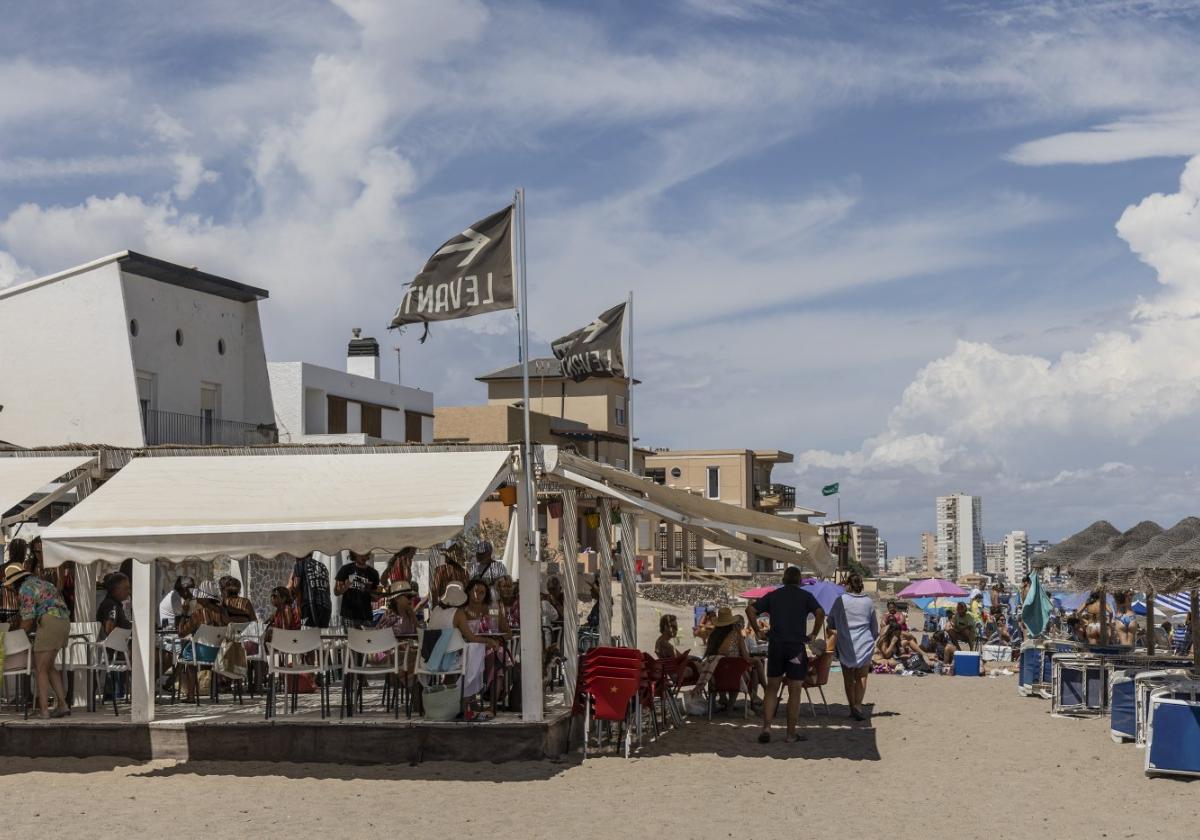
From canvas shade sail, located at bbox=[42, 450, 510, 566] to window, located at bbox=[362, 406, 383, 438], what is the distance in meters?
32.5

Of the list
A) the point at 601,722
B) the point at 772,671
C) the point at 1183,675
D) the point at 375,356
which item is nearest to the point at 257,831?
the point at 601,722

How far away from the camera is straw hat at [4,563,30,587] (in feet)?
38.7

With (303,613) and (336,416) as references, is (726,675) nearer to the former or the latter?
(303,613)

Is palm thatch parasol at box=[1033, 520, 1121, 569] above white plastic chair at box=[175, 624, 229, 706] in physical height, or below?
above

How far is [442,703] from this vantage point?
11.1m

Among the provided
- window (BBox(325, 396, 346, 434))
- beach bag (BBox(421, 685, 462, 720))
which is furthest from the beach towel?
window (BBox(325, 396, 346, 434))

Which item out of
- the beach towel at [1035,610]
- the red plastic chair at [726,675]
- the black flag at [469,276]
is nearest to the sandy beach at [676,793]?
the red plastic chair at [726,675]

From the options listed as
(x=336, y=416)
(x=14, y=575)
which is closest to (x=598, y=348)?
(x=14, y=575)

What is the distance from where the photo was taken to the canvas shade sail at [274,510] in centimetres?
986

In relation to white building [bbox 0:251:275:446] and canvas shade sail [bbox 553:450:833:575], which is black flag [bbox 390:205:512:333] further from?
white building [bbox 0:251:275:446]

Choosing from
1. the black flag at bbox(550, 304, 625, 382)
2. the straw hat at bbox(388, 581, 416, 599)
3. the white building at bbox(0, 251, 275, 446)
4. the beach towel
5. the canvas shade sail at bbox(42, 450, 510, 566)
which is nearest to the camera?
the canvas shade sail at bbox(42, 450, 510, 566)

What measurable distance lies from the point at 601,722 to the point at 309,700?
121 inches

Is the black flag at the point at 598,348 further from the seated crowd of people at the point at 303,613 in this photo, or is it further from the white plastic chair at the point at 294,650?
the white plastic chair at the point at 294,650

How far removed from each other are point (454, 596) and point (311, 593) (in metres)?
2.66
